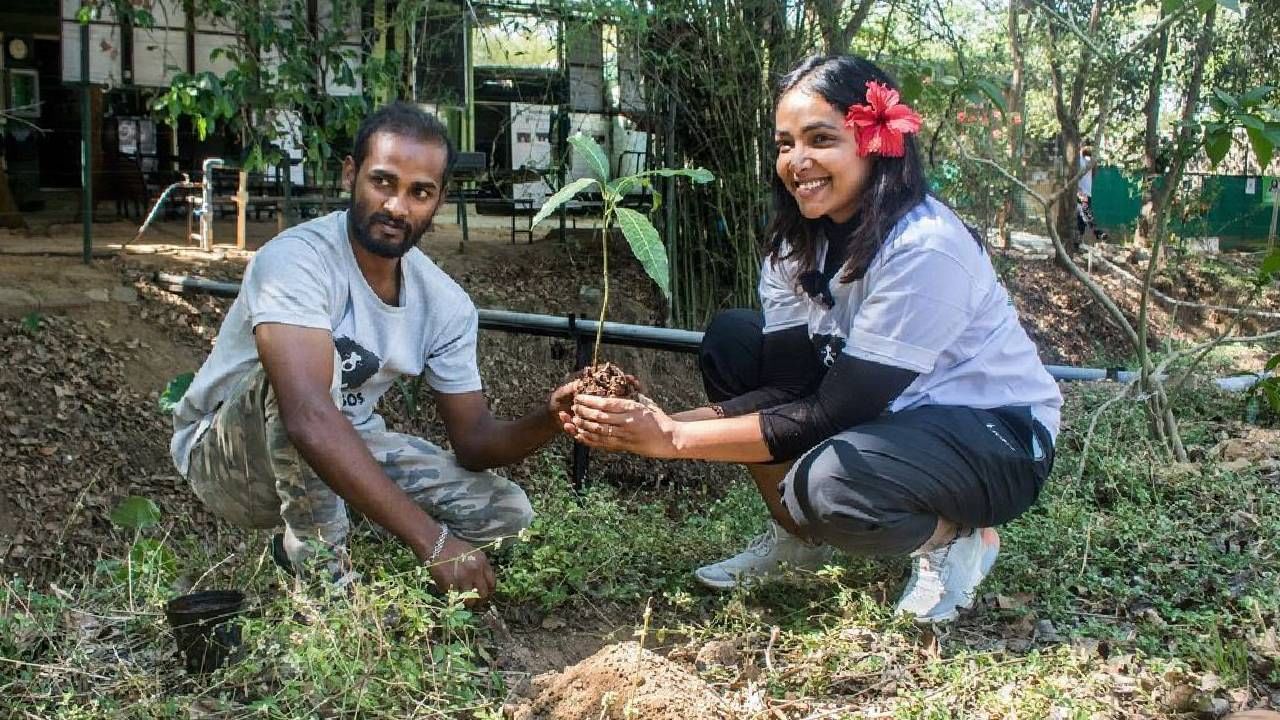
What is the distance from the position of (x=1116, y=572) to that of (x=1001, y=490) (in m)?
0.76

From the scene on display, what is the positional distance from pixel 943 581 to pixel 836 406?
1.67 ft

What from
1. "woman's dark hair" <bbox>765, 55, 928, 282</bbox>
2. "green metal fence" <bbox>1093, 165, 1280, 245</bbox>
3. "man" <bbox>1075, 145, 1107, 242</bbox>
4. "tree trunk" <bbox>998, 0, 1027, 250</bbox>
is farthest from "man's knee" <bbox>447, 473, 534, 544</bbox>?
"man" <bbox>1075, 145, 1107, 242</bbox>

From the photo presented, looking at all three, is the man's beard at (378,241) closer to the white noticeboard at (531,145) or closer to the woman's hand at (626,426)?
the woman's hand at (626,426)

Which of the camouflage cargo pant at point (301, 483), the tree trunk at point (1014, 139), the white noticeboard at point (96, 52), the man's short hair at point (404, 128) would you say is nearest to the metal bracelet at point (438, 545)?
the camouflage cargo pant at point (301, 483)

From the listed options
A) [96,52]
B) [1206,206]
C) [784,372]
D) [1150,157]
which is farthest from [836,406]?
[1206,206]

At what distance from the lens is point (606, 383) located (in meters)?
2.78

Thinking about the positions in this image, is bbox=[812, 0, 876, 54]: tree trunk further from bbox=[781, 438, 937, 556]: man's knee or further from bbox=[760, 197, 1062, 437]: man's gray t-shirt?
bbox=[781, 438, 937, 556]: man's knee

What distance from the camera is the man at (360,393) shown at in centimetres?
262

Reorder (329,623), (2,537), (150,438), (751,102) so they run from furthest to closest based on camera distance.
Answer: (751,102)
(150,438)
(2,537)
(329,623)

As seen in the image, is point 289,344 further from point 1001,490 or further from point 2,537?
point 2,537

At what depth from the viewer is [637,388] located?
9.39ft

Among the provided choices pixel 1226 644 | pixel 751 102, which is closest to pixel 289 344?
pixel 1226 644

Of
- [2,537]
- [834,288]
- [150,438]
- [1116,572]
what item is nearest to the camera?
[834,288]

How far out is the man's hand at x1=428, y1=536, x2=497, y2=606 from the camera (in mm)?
2631
